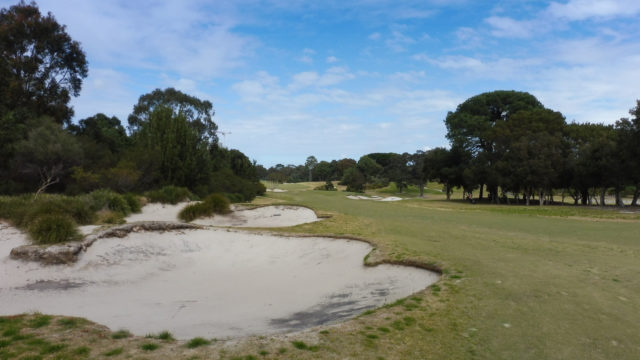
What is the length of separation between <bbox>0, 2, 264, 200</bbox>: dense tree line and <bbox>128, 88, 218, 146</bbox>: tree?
11.6 metres

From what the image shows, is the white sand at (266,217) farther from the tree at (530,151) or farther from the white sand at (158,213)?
the tree at (530,151)

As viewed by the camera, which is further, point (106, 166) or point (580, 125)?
point (580, 125)

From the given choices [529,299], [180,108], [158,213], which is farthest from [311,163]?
[529,299]

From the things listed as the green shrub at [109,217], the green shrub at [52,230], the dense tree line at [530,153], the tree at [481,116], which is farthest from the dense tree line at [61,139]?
the tree at [481,116]

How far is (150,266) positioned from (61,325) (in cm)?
671

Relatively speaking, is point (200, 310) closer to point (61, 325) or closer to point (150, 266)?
point (61, 325)

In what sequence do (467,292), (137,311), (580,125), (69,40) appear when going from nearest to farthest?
(467,292)
(137,311)
(69,40)
(580,125)

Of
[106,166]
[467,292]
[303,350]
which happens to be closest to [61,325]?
[303,350]

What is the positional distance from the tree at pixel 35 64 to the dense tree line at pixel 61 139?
7 centimetres

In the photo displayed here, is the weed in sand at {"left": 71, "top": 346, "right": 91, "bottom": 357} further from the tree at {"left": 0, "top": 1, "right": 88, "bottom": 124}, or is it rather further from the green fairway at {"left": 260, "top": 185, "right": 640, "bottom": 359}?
the tree at {"left": 0, "top": 1, "right": 88, "bottom": 124}

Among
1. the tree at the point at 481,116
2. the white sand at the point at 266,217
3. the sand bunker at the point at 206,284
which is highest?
the tree at the point at 481,116


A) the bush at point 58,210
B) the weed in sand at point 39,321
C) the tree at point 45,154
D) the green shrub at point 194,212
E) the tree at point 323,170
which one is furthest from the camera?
the tree at point 323,170

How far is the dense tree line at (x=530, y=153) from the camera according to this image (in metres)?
34.0

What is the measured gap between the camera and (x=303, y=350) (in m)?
4.40
